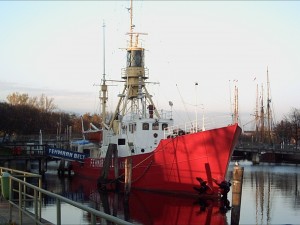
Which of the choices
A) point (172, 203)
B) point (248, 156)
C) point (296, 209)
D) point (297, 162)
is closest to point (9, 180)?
point (172, 203)

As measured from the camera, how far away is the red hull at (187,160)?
25547 mm

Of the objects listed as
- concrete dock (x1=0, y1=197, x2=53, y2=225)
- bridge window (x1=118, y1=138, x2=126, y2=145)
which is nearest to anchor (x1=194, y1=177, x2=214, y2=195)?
→ bridge window (x1=118, y1=138, x2=126, y2=145)

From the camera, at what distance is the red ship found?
25.7 metres

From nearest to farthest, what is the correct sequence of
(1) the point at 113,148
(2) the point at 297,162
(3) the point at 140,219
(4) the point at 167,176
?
1. (3) the point at 140,219
2. (4) the point at 167,176
3. (1) the point at 113,148
4. (2) the point at 297,162

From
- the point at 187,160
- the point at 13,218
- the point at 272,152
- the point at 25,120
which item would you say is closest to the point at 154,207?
the point at 187,160

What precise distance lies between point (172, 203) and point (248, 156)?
70.3 m

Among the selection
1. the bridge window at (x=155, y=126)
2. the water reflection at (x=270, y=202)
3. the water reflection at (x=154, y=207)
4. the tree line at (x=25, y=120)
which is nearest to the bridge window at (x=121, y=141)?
the bridge window at (x=155, y=126)

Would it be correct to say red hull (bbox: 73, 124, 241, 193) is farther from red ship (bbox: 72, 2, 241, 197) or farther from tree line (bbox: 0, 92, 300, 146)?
tree line (bbox: 0, 92, 300, 146)

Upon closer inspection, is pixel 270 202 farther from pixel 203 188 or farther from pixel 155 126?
pixel 155 126

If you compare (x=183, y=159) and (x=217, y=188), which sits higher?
(x=183, y=159)

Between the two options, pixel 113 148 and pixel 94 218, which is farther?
pixel 113 148

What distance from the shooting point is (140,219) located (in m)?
21.5

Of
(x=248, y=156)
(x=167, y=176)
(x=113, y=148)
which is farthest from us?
(x=248, y=156)

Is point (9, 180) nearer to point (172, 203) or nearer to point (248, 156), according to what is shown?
point (172, 203)
